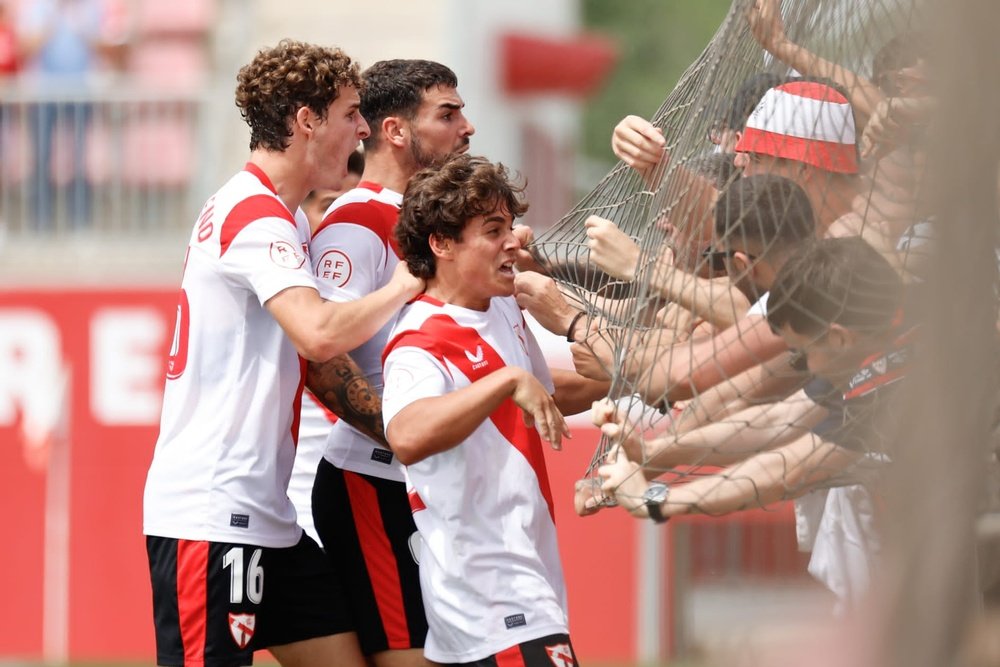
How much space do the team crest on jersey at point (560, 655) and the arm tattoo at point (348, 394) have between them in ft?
2.40

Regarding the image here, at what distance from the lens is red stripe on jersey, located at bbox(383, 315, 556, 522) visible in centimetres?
344

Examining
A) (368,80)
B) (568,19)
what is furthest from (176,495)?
(568,19)

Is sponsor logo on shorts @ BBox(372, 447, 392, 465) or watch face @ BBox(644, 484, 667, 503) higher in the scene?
sponsor logo on shorts @ BBox(372, 447, 392, 465)

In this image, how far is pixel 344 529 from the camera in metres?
3.99

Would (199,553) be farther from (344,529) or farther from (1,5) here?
(1,5)

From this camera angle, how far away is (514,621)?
332cm

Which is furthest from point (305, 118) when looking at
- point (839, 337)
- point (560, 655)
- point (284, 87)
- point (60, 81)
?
point (60, 81)

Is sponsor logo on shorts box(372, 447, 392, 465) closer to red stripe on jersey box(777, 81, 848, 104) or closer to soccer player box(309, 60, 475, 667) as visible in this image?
soccer player box(309, 60, 475, 667)

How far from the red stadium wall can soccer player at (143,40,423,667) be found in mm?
5699

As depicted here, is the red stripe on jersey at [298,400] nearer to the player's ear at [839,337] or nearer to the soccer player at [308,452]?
the soccer player at [308,452]

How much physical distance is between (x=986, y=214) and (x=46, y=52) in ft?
35.2

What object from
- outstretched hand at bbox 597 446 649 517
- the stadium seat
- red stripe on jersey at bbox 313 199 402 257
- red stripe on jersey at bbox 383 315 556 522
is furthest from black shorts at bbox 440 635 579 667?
the stadium seat

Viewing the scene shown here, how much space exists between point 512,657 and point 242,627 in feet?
2.45

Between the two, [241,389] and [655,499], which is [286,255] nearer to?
[241,389]
